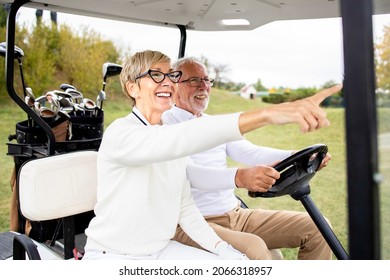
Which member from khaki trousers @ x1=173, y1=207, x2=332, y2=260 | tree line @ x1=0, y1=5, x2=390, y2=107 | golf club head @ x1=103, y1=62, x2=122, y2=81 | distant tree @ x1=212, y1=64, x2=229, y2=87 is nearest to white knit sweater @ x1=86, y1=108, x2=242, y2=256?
khaki trousers @ x1=173, y1=207, x2=332, y2=260

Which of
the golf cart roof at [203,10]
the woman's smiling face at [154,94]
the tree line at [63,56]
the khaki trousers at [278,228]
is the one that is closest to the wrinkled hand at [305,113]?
the woman's smiling face at [154,94]

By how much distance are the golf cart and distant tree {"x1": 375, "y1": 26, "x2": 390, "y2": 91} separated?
0.24 feet

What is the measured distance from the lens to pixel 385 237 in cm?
115

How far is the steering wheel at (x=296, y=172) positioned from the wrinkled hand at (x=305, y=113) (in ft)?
2.78

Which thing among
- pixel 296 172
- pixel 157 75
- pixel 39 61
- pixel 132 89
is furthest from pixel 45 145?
pixel 39 61

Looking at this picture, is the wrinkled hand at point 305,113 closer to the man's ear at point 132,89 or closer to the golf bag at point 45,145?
the man's ear at point 132,89

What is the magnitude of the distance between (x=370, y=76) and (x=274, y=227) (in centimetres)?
153

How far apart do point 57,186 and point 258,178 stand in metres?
0.83

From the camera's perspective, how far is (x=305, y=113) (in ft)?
3.75

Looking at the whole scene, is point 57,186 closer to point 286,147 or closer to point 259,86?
point 286,147

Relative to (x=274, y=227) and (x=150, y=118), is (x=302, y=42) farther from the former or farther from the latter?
(x=150, y=118)

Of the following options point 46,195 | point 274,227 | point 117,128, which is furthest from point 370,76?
point 274,227

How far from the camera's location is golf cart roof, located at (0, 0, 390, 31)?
213 centimetres

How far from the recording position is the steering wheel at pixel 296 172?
6.59 feet
